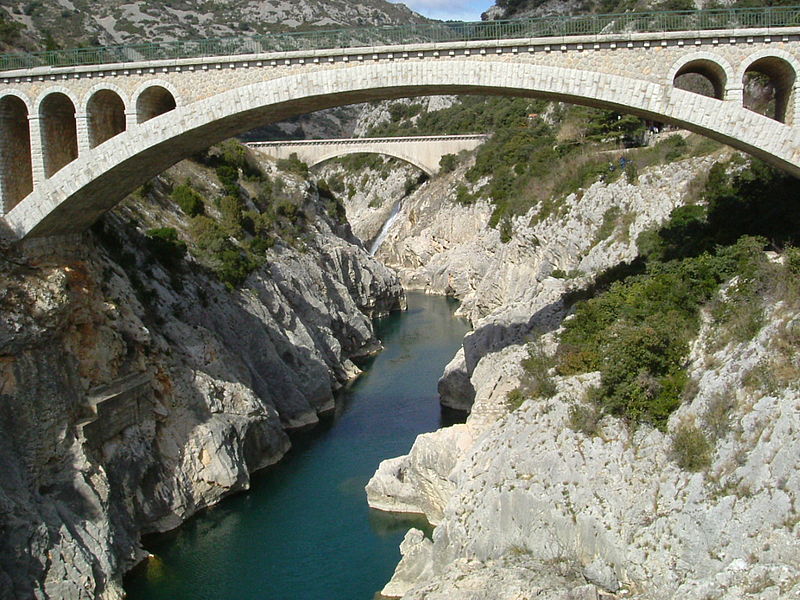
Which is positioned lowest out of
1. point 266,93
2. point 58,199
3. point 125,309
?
point 125,309

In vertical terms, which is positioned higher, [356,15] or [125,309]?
[356,15]

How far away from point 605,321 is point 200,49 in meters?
12.0

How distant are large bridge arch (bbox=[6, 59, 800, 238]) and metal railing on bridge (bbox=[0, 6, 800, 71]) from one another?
815 millimetres

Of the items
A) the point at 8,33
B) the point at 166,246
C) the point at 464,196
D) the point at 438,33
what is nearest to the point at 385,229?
the point at 464,196

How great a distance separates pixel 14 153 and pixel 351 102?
882 centimetres

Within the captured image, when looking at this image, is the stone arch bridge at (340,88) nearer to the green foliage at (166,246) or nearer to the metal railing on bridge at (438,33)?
the metal railing on bridge at (438,33)

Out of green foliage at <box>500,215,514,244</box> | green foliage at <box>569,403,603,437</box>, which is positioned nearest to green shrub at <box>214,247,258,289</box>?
green foliage at <box>569,403,603,437</box>

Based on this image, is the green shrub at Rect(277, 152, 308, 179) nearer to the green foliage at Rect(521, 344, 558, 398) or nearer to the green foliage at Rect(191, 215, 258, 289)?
the green foliage at Rect(191, 215, 258, 289)

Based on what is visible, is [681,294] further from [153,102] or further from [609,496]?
[153,102]

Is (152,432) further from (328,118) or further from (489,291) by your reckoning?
(328,118)

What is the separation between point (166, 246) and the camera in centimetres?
2659

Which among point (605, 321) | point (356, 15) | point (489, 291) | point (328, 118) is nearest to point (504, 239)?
point (489, 291)

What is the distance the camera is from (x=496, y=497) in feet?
53.5

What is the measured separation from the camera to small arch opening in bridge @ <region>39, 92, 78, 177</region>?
2066 centimetres
